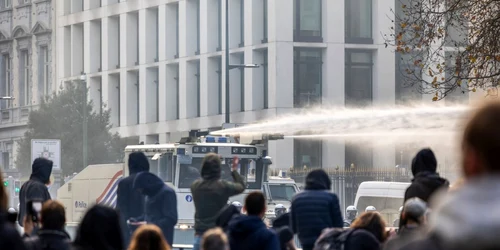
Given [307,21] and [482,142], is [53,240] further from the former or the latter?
[307,21]

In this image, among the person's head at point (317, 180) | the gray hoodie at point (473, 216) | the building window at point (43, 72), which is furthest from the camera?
the building window at point (43, 72)

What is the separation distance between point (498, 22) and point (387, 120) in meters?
8.45

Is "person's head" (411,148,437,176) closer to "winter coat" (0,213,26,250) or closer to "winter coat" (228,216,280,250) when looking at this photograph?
"winter coat" (228,216,280,250)

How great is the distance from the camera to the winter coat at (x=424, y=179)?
1019 centimetres

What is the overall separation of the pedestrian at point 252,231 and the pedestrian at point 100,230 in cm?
317

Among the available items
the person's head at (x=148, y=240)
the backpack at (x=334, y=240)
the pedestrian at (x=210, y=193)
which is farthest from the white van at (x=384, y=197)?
the person's head at (x=148, y=240)

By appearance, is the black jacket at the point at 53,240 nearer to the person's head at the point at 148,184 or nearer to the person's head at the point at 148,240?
the person's head at the point at 148,240

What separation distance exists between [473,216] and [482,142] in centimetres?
23

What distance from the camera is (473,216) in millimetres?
2854

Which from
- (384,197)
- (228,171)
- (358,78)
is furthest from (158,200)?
(358,78)

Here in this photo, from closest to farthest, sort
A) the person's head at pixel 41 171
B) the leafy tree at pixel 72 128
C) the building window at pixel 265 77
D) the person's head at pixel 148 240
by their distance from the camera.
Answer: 1. the person's head at pixel 148 240
2. the person's head at pixel 41 171
3. the building window at pixel 265 77
4. the leafy tree at pixel 72 128

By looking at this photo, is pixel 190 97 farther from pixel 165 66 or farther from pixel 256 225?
pixel 256 225

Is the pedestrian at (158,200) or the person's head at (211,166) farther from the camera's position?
the pedestrian at (158,200)

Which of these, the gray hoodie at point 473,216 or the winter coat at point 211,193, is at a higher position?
the gray hoodie at point 473,216
